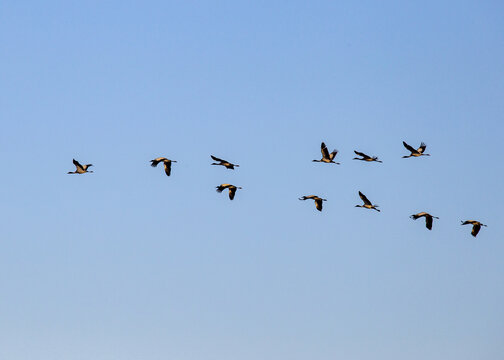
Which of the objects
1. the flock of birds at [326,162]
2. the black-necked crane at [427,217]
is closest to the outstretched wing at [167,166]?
the flock of birds at [326,162]

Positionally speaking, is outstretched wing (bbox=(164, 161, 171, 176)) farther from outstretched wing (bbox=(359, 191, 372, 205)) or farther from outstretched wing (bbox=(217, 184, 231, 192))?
outstretched wing (bbox=(359, 191, 372, 205))

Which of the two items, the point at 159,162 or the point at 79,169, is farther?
the point at 79,169

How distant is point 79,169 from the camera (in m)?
88.1

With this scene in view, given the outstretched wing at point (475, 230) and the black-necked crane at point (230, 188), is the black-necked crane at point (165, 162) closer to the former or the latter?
the black-necked crane at point (230, 188)

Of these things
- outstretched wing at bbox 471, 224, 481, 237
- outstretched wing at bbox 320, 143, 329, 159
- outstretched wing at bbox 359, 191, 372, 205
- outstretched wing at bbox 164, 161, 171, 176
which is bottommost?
outstretched wing at bbox 471, 224, 481, 237

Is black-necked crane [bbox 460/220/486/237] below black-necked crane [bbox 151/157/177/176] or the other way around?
below

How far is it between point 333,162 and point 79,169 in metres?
24.4

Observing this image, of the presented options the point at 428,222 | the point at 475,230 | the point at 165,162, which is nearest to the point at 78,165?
the point at 165,162

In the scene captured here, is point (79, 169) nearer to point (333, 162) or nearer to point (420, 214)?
point (333, 162)

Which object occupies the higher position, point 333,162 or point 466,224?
point 333,162

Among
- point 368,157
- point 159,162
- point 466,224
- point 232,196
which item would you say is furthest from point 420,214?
point 159,162

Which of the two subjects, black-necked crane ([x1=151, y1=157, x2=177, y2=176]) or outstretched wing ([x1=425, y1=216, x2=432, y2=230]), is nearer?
outstretched wing ([x1=425, y1=216, x2=432, y2=230])

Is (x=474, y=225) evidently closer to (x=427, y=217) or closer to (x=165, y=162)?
(x=427, y=217)

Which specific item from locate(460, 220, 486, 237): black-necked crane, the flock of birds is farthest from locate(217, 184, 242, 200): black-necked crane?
locate(460, 220, 486, 237): black-necked crane
